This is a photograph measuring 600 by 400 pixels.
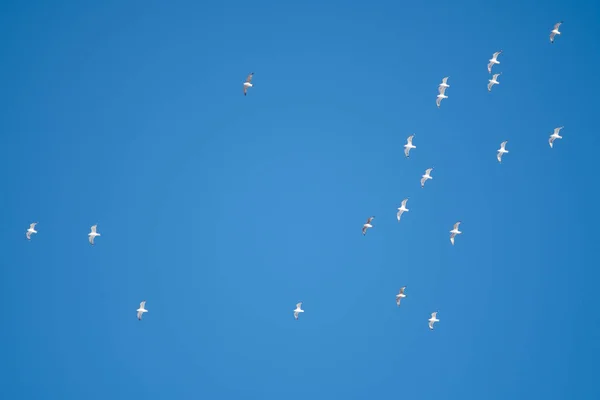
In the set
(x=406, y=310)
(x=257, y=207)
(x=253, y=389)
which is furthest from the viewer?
(x=257, y=207)

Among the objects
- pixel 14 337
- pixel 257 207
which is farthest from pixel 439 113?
pixel 14 337

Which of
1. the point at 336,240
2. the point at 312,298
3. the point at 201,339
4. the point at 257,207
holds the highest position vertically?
the point at 257,207

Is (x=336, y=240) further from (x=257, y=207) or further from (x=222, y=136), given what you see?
(x=222, y=136)

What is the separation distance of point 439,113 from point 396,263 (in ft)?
56.3

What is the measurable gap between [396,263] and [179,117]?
3283cm

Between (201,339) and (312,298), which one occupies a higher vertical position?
(312,298)

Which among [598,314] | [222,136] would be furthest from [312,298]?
[222,136]

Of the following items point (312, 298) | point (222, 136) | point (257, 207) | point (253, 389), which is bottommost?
point (253, 389)

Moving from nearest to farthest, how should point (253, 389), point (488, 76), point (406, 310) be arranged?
point (253, 389)
point (406, 310)
point (488, 76)

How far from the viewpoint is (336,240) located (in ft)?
364

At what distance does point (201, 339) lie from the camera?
264 feet

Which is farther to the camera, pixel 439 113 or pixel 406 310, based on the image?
pixel 439 113

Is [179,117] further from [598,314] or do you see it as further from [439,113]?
[598,314]

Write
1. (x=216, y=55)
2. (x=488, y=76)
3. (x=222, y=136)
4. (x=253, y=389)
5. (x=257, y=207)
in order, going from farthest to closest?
1. (x=222, y=136)
2. (x=257, y=207)
3. (x=216, y=55)
4. (x=488, y=76)
5. (x=253, y=389)
